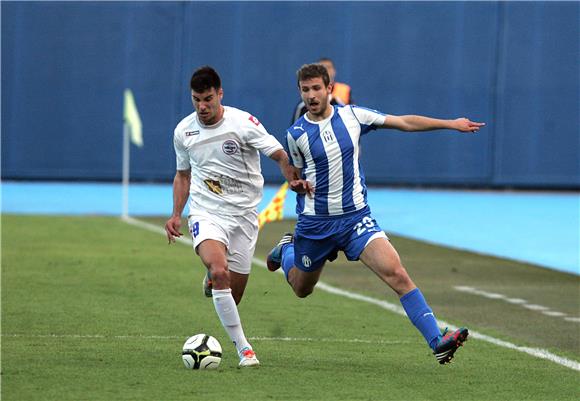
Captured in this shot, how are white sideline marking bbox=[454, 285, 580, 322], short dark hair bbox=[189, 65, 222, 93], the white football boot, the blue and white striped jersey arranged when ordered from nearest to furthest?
the white football boot
short dark hair bbox=[189, 65, 222, 93]
the blue and white striped jersey
white sideline marking bbox=[454, 285, 580, 322]

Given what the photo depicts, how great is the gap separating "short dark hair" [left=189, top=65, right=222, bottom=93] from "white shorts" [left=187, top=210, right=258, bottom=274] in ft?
2.97

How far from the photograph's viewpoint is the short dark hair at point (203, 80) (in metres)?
8.91

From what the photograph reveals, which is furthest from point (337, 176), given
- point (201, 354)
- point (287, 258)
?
point (201, 354)

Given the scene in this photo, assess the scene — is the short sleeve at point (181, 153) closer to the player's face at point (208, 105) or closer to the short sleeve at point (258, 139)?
the player's face at point (208, 105)

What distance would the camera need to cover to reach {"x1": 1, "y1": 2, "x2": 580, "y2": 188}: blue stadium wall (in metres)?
31.4

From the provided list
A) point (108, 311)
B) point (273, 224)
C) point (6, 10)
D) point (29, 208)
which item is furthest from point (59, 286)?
point (6, 10)

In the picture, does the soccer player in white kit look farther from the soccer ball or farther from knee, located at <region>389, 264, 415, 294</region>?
knee, located at <region>389, 264, 415, 294</region>

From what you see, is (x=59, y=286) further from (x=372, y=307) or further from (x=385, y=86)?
(x=385, y=86)

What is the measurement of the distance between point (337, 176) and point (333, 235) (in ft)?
1.37

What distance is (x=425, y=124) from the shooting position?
29.9 feet

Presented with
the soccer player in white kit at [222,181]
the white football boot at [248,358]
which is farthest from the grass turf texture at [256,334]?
the soccer player in white kit at [222,181]

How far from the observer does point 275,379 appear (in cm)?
834

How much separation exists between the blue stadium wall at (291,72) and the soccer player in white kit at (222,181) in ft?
72.6

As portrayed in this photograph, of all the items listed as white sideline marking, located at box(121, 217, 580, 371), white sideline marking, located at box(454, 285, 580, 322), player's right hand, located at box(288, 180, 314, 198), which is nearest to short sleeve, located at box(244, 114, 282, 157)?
player's right hand, located at box(288, 180, 314, 198)
